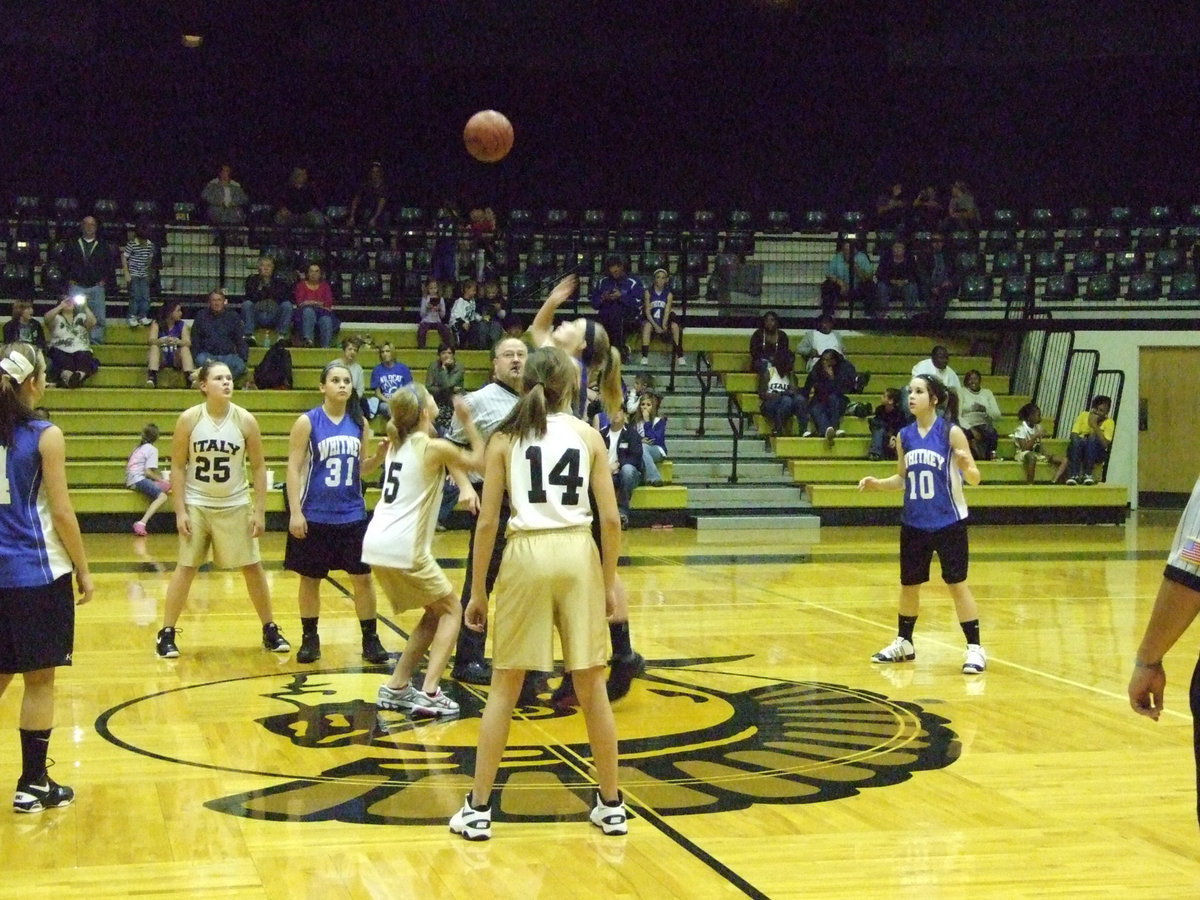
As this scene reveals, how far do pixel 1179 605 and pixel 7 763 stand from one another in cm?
460

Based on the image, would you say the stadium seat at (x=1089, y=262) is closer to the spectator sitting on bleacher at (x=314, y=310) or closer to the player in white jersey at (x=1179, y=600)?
the spectator sitting on bleacher at (x=314, y=310)

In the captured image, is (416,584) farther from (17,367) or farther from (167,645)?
(17,367)

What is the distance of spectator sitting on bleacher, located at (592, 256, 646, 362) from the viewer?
19328 mm

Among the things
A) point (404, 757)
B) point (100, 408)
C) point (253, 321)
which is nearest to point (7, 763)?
point (404, 757)

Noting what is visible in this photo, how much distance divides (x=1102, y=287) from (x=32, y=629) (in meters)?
18.4

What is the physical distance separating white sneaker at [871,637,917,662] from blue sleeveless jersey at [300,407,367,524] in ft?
9.88

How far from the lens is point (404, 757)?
6.15 metres

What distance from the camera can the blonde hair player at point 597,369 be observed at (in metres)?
6.41

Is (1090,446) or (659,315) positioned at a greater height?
(659,315)

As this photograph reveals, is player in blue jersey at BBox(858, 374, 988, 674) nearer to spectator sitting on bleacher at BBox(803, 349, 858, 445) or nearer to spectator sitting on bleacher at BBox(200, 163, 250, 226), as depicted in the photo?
spectator sitting on bleacher at BBox(803, 349, 858, 445)

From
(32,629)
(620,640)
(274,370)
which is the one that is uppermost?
(274,370)

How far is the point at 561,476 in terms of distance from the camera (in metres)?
4.93

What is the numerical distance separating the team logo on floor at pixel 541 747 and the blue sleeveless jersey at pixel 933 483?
1.26 m

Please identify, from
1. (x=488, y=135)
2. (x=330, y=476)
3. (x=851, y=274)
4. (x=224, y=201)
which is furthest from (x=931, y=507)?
(x=224, y=201)
